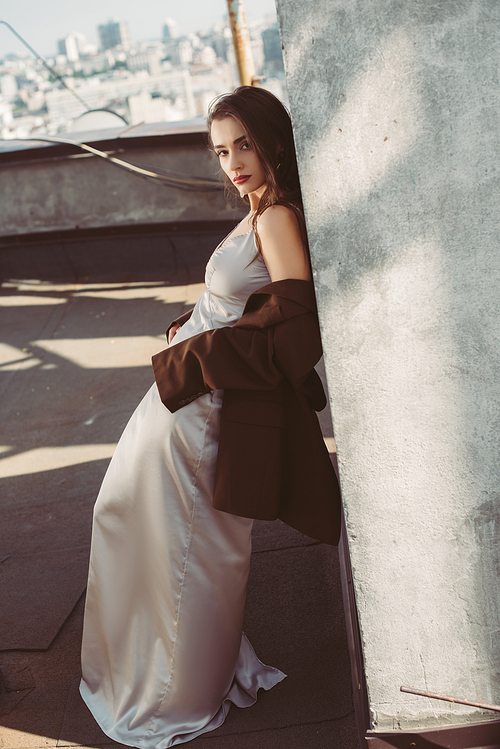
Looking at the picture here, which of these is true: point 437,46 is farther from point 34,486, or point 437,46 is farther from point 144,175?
point 144,175

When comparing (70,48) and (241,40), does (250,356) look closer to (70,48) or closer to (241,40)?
(241,40)

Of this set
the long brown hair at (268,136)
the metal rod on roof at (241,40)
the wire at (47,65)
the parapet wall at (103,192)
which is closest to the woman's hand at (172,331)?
the long brown hair at (268,136)

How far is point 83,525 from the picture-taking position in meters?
3.26

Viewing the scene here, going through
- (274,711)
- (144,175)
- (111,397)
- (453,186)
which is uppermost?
(144,175)

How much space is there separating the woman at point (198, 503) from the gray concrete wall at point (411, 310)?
276 mm

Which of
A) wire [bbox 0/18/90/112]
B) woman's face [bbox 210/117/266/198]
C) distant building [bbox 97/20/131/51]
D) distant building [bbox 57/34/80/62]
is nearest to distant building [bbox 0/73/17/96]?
distant building [bbox 57/34/80/62]

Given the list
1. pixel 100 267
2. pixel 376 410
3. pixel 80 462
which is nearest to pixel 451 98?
pixel 376 410

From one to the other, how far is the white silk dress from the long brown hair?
5.8 inches

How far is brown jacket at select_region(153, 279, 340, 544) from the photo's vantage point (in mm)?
1516

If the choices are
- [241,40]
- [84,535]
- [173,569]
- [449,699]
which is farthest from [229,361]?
[241,40]

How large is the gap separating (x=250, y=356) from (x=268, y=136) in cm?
65

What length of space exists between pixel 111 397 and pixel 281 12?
3831 mm

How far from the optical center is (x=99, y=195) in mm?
7211

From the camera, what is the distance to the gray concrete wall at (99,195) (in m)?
6.87
